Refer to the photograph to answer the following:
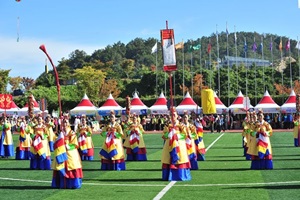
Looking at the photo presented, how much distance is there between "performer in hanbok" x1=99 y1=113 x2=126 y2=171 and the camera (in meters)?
19.7

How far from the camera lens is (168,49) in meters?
15.4

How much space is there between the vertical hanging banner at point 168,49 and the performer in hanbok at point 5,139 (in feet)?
45.4

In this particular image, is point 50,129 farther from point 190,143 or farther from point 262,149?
point 262,149

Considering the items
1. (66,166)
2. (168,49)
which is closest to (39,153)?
(66,166)

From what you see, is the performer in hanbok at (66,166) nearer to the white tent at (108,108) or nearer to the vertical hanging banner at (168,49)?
the vertical hanging banner at (168,49)

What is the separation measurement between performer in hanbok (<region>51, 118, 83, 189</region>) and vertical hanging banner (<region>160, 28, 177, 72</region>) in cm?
336

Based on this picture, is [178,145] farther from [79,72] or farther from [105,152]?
[79,72]

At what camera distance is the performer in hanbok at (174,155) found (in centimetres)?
1611

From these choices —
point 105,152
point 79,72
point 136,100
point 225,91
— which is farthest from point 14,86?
point 105,152

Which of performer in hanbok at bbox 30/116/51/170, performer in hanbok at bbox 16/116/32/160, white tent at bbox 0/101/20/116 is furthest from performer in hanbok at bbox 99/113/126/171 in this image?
white tent at bbox 0/101/20/116

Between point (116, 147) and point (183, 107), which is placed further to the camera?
point (183, 107)

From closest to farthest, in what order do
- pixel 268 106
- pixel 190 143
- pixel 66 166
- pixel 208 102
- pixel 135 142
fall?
pixel 66 166 → pixel 190 143 → pixel 135 142 → pixel 208 102 → pixel 268 106

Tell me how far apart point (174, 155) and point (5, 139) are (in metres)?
13.5

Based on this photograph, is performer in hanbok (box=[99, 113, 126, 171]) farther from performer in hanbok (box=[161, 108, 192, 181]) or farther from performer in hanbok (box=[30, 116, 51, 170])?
performer in hanbok (box=[161, 108, 192, 181])
